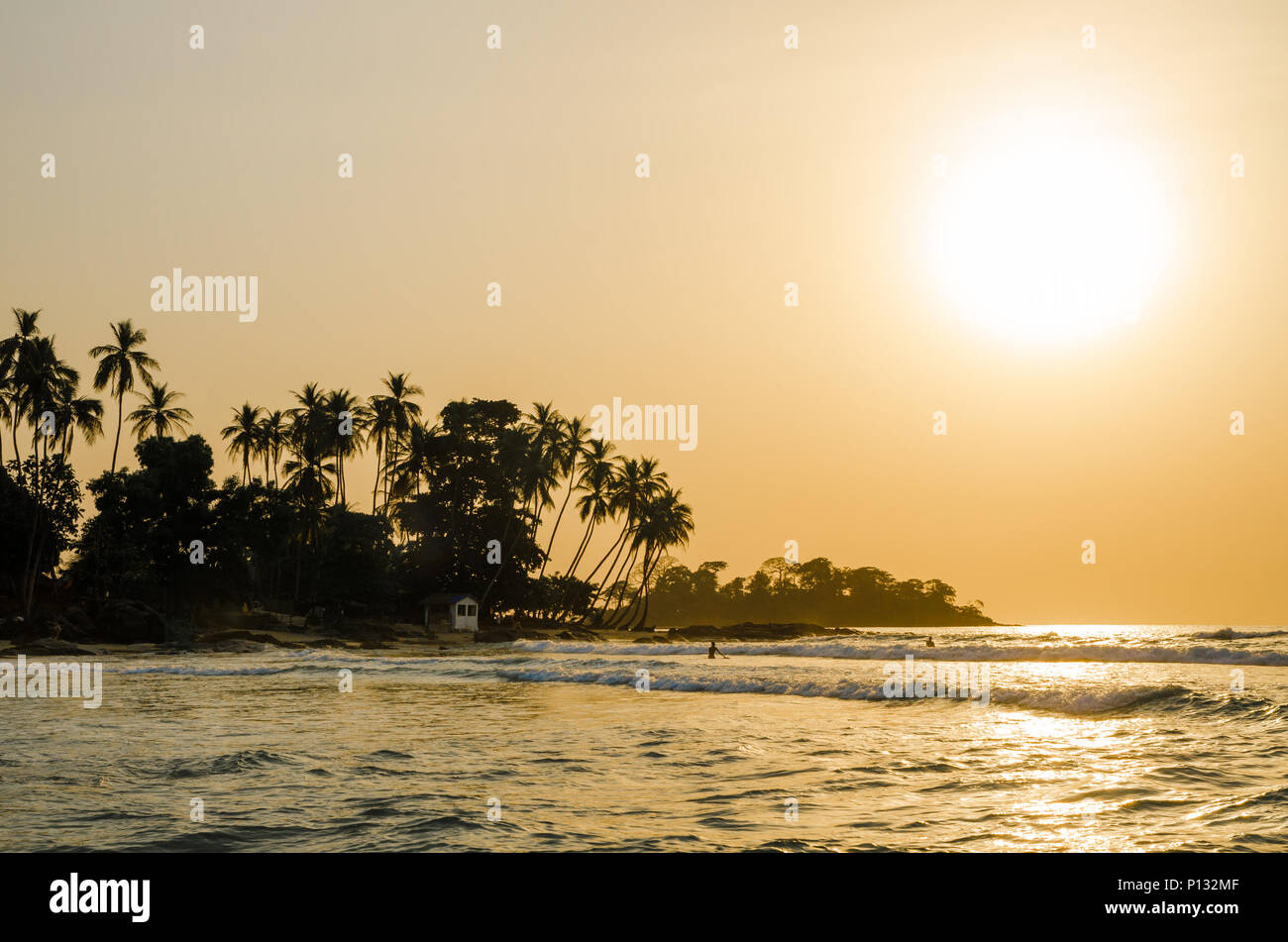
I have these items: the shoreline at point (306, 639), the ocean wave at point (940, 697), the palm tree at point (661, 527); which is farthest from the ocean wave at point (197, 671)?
the palm tree at point (661, 527)

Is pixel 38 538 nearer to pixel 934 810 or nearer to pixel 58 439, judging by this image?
pixel 58 439

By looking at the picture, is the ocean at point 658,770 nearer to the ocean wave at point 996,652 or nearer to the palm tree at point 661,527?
the ocean wave at point 996,652

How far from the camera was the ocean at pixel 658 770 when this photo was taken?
838 centimetres

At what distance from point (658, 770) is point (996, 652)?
3409 cm

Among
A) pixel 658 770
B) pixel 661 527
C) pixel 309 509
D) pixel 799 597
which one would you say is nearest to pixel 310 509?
pixel 309 509

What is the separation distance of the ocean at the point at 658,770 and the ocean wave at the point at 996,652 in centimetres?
1259

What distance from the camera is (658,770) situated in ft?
39.2

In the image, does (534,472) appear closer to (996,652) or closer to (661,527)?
(661,527)

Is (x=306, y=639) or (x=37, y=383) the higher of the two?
(x=37, y=383)

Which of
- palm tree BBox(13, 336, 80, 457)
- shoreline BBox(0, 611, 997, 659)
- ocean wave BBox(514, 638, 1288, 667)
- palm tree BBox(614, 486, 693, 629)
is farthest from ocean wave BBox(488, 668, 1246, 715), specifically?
palm tree BBox(614, 486, 693, 629)

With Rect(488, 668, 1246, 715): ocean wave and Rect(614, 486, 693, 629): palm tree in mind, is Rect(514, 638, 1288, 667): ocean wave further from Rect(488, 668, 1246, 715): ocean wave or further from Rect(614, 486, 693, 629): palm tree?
Rect(614, 486, 693, 629): palm tree

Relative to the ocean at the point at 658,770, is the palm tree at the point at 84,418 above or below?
above

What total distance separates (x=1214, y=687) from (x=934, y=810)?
47.1 feet
